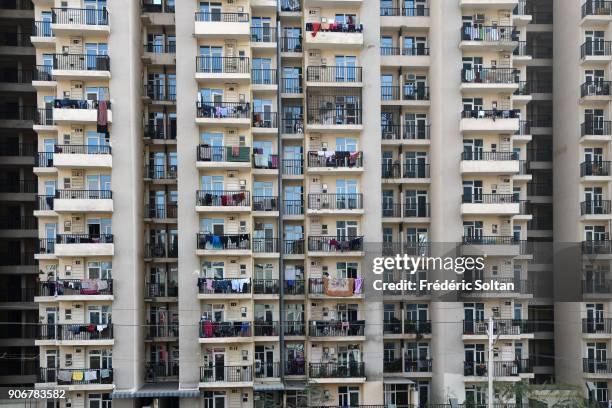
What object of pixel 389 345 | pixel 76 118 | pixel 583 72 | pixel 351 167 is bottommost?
pixel 389 345

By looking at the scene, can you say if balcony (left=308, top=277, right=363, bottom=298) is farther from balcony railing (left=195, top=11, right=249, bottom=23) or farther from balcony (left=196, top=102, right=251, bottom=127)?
balcony railing (left=195, top=11, right=249, bottom=23)

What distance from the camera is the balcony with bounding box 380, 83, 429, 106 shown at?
21188 millimetres

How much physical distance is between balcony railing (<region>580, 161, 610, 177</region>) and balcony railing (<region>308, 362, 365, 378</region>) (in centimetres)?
1146

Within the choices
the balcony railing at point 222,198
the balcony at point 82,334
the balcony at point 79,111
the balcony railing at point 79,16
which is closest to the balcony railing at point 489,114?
the balcony railing at point 222,198

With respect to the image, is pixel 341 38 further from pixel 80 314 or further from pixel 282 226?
pixel 80 314

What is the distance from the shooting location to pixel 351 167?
19.4m

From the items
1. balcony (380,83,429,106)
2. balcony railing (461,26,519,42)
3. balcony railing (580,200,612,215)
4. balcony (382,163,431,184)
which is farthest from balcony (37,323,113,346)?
balcony railing (580,200,612,215)

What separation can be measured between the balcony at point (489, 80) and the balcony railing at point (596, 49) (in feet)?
10.7

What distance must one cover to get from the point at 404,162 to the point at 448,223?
126 inches

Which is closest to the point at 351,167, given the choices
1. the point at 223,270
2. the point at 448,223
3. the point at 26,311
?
the point at 448,223

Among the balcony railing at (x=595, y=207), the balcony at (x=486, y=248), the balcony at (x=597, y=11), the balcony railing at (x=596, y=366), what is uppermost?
the balcony at (x=597, y=11)

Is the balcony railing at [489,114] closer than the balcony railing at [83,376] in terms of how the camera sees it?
No

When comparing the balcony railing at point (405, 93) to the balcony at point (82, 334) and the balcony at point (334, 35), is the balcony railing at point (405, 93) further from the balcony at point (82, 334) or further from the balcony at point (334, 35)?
the balcony at point (82, 334)

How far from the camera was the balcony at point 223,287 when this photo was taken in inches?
734
